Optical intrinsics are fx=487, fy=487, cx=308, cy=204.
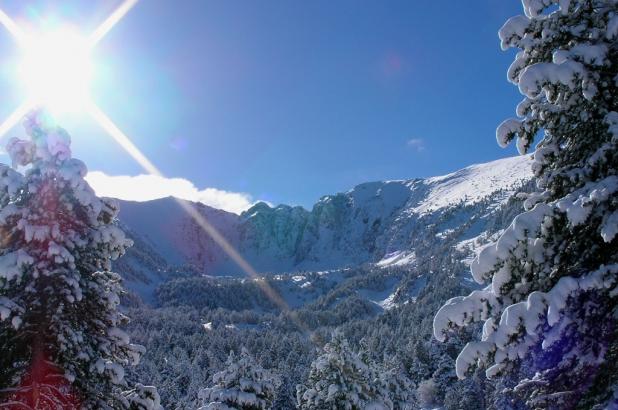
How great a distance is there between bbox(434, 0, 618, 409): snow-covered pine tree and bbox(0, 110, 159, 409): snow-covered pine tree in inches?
286

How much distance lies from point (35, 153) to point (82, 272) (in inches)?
105

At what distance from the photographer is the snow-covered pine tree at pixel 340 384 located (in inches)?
968

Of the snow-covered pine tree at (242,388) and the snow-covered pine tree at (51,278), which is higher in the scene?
the snow-covered pine tree at (51,278)

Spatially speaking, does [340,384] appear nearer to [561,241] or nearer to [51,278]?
[51,278]

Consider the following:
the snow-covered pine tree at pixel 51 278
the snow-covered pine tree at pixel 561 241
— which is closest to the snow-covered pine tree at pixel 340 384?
the snow-covered pine tree at pixel 51 278

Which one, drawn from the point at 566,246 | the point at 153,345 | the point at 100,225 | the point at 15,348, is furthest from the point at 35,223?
the point at 153,345

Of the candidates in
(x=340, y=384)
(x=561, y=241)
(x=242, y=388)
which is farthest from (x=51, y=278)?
(x=340, y=384)

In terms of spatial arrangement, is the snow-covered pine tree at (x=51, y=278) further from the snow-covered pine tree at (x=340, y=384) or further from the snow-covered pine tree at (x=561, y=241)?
the snow-covered pine tree at (x=340, y=384)

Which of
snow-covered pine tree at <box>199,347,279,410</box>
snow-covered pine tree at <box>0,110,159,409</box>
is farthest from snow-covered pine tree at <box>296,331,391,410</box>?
snow-covered pine tree at <box>0,110,159,409</box>

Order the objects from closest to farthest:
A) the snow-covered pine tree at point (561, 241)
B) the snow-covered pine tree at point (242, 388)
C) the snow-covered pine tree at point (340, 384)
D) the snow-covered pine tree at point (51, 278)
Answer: the snow-covered pine tree at point (561, 241)
the snow-covered pine tree at point (51, 278)
the snow-covered pine tree at point (242, 388)
the snow-covered pine tree at point (340, 384)

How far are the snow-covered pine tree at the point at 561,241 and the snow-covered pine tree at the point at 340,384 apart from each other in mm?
18120

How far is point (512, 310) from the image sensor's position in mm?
6344

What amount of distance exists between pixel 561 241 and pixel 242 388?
17.6 m

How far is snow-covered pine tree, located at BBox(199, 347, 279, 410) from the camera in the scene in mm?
21172
